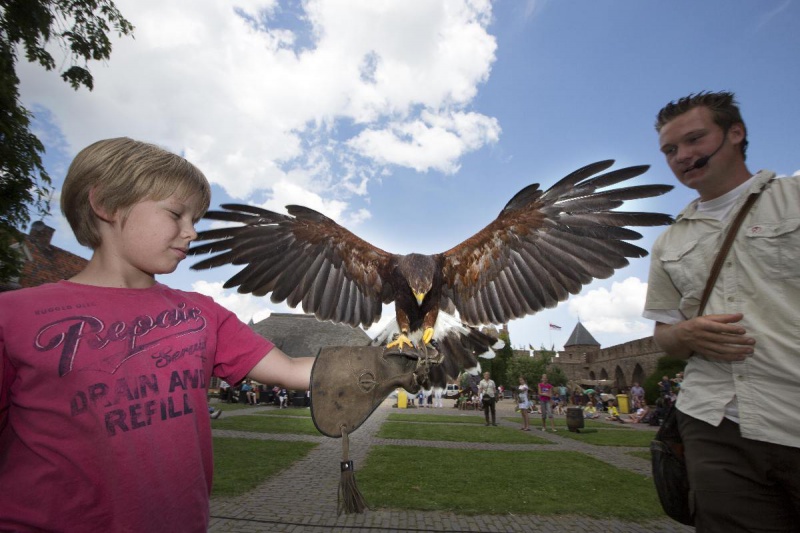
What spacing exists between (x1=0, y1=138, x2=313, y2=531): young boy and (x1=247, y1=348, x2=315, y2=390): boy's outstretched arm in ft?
0.23

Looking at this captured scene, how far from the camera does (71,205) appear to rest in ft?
4.66

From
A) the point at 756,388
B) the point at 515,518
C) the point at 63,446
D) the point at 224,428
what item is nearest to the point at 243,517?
the point at 515,518

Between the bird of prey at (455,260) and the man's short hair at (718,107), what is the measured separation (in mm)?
1876

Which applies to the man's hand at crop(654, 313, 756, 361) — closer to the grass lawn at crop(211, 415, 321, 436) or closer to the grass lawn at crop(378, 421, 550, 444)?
the grass lawn at crop(378, 421, 550, 444)

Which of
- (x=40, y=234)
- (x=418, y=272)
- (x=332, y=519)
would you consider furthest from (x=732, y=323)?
(x=40, y=234)

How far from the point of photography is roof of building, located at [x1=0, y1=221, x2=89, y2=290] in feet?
55.6

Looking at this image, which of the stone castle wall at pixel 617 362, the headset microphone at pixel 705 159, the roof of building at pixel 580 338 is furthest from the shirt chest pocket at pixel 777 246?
the roof of building at pixel 580 338

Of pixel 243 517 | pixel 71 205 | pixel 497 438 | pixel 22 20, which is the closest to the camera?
pixel 71 205

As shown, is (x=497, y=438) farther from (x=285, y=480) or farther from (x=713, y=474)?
(x=713, y=474)

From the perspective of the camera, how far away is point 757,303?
6.21 feet

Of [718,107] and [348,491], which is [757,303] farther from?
[348,491]

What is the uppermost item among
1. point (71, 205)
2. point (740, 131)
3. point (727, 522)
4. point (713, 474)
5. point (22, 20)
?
point (22, 20)

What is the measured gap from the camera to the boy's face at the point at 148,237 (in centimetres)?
141

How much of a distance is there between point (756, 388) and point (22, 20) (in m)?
10.4
